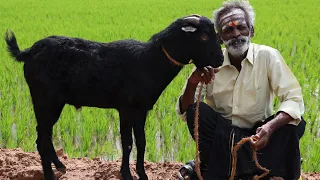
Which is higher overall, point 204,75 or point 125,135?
point 204,75

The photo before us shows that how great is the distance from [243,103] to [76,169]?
1379 mm

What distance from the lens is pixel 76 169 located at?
3.28m

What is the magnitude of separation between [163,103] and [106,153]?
110 cm

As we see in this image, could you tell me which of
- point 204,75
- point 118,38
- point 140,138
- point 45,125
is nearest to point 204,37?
point 204,75

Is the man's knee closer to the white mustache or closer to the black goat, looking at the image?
the black goat

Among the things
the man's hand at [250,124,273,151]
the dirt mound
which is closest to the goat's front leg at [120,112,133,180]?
the dirt mound

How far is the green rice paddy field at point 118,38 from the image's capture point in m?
3.91

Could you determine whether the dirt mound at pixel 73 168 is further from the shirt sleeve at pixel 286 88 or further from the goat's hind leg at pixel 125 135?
the shirt sleeve at pixel 286 88

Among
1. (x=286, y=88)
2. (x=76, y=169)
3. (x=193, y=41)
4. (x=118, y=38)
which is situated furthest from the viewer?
(x=118, y=38)

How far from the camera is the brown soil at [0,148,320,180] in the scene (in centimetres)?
308

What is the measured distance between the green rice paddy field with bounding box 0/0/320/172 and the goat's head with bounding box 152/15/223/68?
122 centimetres

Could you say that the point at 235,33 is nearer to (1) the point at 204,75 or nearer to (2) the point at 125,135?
(1) the point at 204,75

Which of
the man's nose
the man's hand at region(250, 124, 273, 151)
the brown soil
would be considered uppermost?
the man's nose

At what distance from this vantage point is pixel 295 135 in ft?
8.95
